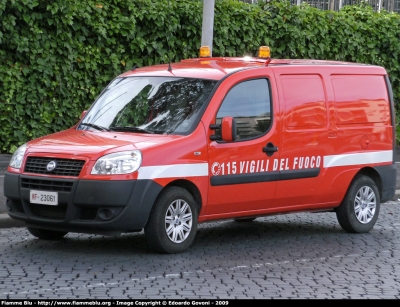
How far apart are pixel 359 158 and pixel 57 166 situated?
388cm

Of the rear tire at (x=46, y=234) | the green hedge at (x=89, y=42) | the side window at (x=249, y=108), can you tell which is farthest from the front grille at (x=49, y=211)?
the green hedge at (x=89, y=42)

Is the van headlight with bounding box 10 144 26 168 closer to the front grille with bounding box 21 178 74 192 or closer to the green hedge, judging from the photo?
the front grille with bounding box 21 178 74 192

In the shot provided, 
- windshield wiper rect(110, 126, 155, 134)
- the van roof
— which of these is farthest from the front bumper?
the van roof

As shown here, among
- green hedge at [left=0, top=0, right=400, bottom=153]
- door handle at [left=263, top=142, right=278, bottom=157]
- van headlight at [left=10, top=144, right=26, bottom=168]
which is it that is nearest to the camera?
van headlight at [left=10, top=144, right=26, bottom=168]

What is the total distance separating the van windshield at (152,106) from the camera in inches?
420

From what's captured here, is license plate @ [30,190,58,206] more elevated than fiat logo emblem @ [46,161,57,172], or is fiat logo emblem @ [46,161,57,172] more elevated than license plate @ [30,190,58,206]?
fiat logo emblem @ [46,161,57,172]

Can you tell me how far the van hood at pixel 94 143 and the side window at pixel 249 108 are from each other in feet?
2.56

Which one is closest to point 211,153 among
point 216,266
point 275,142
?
point 275,142

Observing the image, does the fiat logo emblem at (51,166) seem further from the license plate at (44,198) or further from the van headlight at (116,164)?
the van headlight at (116,164)

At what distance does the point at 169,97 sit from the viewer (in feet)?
35.9

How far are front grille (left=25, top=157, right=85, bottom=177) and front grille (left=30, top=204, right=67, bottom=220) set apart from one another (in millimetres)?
322

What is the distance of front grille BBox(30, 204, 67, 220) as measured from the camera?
10.0m

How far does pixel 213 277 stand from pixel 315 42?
12.1 metres

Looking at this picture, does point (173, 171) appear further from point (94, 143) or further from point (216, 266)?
point (216, 266)
